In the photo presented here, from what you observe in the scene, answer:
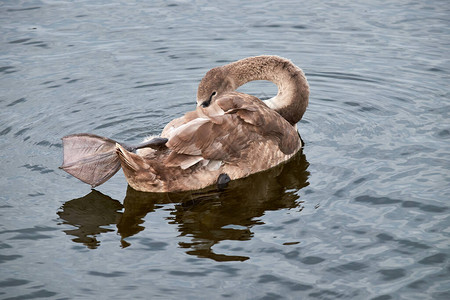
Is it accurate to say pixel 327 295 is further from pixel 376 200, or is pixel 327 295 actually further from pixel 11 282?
pixel 11 282

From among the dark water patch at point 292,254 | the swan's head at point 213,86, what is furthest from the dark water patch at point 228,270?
the swan's head at point 213,86

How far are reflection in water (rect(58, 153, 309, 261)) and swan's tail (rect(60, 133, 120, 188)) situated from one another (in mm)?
432

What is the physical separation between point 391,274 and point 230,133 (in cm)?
287

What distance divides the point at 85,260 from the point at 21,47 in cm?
777

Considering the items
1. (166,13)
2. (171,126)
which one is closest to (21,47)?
(166,13)

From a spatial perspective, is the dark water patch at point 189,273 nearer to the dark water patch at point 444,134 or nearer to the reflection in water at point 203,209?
the reflection in water at point 203,209

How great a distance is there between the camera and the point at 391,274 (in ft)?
20.4

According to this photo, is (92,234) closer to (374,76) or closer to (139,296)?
(139,296)

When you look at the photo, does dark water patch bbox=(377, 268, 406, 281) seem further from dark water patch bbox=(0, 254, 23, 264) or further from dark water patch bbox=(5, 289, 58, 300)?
dark water patch bbox=(0, 254, 23, 264)

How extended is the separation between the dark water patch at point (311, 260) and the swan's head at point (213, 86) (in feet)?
11.6

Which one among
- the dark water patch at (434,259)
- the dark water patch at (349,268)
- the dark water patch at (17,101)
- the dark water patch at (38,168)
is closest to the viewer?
the dark water patch at (349,268)

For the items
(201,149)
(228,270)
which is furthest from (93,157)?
(228,270)

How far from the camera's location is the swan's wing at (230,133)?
25.7ft

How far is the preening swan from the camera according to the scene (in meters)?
7.64
